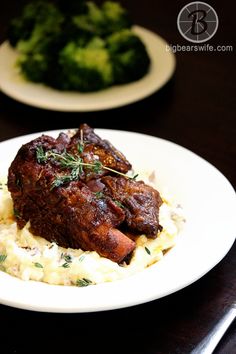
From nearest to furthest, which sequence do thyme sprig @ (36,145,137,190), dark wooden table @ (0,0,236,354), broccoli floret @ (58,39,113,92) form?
dark wooden table @ (0,0,236,354)
thyme sprig @ (36,145,137,190)
broccoli floret @ (58,39,113,92)

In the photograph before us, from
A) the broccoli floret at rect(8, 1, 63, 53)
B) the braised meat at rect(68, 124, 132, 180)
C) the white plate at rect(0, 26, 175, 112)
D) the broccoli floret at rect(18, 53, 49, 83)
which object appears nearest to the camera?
the braised meat at rect(68, 124, 132, 180)

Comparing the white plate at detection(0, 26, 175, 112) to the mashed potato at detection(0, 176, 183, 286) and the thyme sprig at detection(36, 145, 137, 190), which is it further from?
the mashed potato at detection(0, 176, 183, 286)

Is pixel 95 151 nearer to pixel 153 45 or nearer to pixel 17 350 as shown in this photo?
pixel 17 350

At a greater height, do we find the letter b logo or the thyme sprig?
the letter b logo

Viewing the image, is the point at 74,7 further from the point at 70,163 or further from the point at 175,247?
the point at 175,247

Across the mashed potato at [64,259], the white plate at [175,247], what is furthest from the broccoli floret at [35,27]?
the mashed potato at [64,259]

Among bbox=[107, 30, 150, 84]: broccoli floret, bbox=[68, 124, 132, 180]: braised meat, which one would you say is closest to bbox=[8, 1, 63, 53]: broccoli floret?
bbox=[107, 30, 150, 84]: broccoli floret

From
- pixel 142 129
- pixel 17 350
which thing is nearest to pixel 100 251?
pixel 17 350
